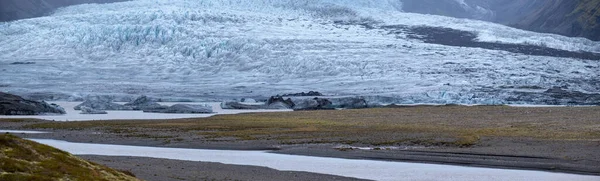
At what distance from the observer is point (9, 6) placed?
6047cm

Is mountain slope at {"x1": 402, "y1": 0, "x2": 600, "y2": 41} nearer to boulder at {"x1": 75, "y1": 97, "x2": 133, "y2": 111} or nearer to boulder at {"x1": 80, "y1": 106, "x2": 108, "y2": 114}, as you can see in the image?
boulder at {"x1": 75, "y1": 97, "x2": 133, "y2": 111}

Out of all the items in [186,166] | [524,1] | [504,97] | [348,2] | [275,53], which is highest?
[524,1]

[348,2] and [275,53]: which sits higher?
[348,2]

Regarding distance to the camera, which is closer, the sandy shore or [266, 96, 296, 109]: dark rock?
the sandy shore

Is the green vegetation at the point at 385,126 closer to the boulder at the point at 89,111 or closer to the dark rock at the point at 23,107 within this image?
the dark rock at the point at 23,107

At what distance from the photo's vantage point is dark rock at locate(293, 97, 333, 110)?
3559 centimetres

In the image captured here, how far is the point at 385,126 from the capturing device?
79.4 feet

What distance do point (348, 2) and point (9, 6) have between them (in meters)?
24.5

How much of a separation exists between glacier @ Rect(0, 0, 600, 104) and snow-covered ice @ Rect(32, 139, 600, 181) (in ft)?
73.2

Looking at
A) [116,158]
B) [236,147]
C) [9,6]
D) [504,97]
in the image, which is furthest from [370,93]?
[9,6]

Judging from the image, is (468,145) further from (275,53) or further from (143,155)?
(275,53)

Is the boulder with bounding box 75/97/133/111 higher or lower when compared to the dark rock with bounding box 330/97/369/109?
lower

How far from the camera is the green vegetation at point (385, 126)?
2008 centimetres

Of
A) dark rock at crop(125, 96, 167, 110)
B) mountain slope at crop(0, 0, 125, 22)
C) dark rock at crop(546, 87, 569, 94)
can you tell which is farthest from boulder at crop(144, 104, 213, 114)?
mountain slope at crop(0, 0, 125, 22)
